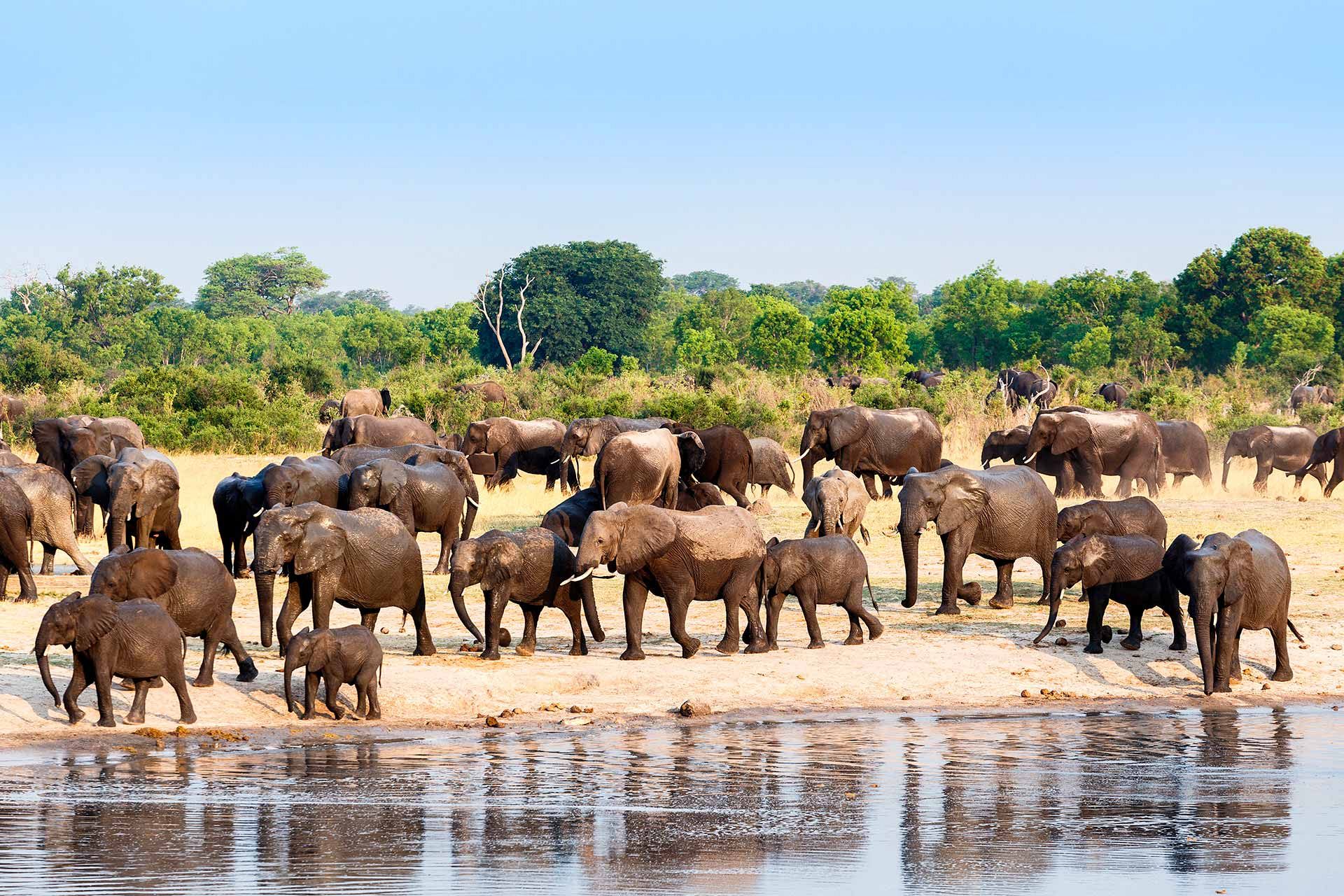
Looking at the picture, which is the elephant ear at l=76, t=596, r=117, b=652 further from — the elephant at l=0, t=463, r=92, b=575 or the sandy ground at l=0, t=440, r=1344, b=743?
the elephant at l=0, t=463, r=92, b=575

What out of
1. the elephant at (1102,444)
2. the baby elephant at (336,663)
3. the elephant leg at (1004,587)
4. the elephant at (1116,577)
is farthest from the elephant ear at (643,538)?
the elephant at (1102,444)

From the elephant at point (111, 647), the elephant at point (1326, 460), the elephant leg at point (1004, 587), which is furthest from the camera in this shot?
the elephant at point (1326, 460)

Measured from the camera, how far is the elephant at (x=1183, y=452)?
32312mm

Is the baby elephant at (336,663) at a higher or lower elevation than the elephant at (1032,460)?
lower

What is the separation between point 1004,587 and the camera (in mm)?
17766

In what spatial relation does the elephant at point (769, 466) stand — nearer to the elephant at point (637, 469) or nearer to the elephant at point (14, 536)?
the elephant at point (637, 469)

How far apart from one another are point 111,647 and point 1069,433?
66.7ft

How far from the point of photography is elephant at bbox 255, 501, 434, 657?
44.7ft

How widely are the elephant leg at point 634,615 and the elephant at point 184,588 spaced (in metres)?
3.07

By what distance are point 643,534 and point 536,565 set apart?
89cm

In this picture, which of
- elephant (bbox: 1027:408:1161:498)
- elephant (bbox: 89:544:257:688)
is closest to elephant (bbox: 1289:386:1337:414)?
elephant (bbox: 1027:408:1161:498)

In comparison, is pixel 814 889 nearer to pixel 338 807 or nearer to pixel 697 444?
pixel 338 807

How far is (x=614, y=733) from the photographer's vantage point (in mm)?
12398

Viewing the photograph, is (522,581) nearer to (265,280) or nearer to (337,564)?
(337,564)
